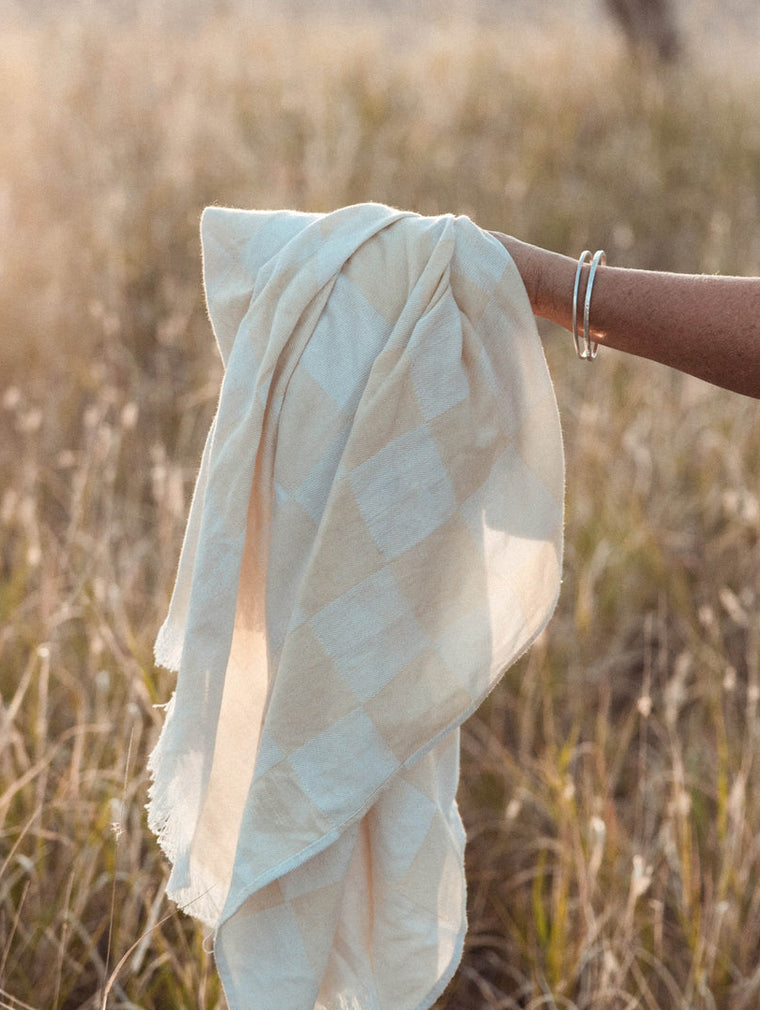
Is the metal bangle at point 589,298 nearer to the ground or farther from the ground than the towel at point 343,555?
farther from the ground

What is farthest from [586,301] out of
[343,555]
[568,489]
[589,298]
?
[568,489]

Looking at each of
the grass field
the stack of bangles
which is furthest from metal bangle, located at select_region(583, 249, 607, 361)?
the grass field

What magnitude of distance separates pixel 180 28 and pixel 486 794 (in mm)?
5118

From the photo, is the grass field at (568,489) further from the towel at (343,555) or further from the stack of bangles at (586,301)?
the stack of bangles at (586,301)


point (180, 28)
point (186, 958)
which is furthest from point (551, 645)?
point (180, 28)

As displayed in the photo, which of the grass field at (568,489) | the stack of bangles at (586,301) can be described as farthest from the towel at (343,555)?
the grass field at (568,489)

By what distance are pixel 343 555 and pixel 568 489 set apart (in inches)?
71.9

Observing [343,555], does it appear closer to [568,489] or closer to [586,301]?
[586,301]

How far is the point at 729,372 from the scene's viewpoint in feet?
3.11

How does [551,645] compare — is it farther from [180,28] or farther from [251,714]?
[180,28]

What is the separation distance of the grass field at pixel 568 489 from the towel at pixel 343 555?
165mm

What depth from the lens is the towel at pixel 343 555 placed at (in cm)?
100

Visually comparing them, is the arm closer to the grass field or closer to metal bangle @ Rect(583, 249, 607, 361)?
metal bangle @ Rect(583, 249, 607, 361)

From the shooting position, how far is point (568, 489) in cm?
273
